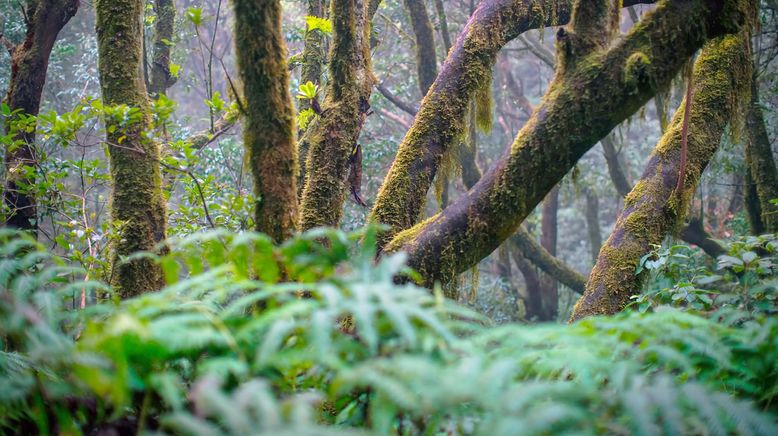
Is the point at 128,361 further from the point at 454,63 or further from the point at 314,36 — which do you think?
the point at 314,36

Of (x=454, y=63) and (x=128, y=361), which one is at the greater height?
(x=454, y=63)

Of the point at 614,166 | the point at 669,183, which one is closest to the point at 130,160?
the point at 669,183

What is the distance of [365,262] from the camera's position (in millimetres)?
1522

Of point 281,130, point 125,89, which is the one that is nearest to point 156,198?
point 125,89

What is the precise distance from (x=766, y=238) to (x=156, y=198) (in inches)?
138

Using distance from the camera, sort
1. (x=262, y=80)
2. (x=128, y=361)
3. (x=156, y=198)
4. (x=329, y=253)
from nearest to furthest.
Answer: (x=128, y=361)
(x=329, y=253)
(x=262, y=80)
(x=156, y=198)

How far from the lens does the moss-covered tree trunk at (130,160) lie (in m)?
3.18

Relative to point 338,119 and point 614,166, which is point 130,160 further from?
point 614,166

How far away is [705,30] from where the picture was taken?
2.87 m

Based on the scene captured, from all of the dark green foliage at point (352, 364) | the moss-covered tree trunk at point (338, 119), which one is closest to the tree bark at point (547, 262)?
the moss-covered tree trunk at point (338, 119)

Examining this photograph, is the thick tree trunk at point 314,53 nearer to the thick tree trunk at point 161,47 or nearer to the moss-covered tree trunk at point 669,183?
the thick tree trunk at point 161,47

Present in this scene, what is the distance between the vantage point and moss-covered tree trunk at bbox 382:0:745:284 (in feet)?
9.34

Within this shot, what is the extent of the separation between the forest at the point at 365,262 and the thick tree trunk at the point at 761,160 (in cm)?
3

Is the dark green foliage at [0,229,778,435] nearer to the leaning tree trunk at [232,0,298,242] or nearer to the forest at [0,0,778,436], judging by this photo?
the forest at [0,0,778,436]
